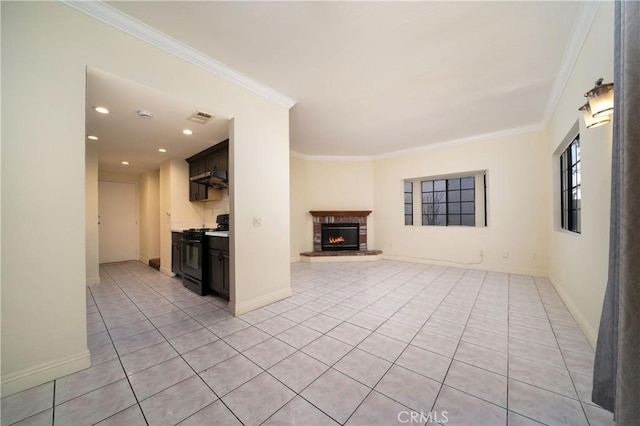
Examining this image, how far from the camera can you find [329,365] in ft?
5.79

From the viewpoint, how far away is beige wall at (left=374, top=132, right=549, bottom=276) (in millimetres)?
4191

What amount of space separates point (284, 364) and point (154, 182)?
5645mm

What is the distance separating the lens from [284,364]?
1.79 m

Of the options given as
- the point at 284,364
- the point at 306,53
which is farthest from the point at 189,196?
the point at 284,364

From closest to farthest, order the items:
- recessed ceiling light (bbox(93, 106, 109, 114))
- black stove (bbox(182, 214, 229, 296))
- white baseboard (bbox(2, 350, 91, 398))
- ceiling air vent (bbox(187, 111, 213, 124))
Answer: white baseboard (bbox(2, 350, 91, 398))
recessed ceiling light (bbox(93, 106, 109, 114))
ceiling air vent (bbox(187, 111, 213, 124))
black stove (bbox(182, 214, 229, 296))

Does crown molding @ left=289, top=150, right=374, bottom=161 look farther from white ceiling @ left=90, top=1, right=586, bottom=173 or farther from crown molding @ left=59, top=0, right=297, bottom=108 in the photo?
crown molding @ left=59, top=0, right=297, bottom=108

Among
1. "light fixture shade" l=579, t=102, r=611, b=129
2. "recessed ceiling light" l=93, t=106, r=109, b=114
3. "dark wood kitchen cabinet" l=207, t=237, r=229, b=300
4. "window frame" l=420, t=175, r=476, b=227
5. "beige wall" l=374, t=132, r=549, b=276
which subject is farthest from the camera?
"window frame" l=420, t=175, r=476, b=227

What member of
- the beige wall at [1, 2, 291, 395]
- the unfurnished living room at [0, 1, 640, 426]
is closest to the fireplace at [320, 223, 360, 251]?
the unfurnished living room at [0, 1, 640, 426]

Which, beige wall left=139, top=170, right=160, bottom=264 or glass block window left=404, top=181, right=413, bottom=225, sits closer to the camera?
beige wall left=139, top=170, right=160, bottom=264

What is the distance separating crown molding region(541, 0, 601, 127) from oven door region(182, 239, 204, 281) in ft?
15.3

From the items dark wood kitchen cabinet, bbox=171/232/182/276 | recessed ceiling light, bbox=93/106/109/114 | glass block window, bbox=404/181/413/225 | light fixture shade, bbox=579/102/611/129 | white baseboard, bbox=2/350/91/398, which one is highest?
recessed ceiling light, bbox=93/106/109/114

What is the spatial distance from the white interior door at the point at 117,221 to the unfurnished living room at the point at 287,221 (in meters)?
2.25

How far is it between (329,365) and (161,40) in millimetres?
3096

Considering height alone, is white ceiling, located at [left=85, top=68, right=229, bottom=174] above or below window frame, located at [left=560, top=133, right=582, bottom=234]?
above
